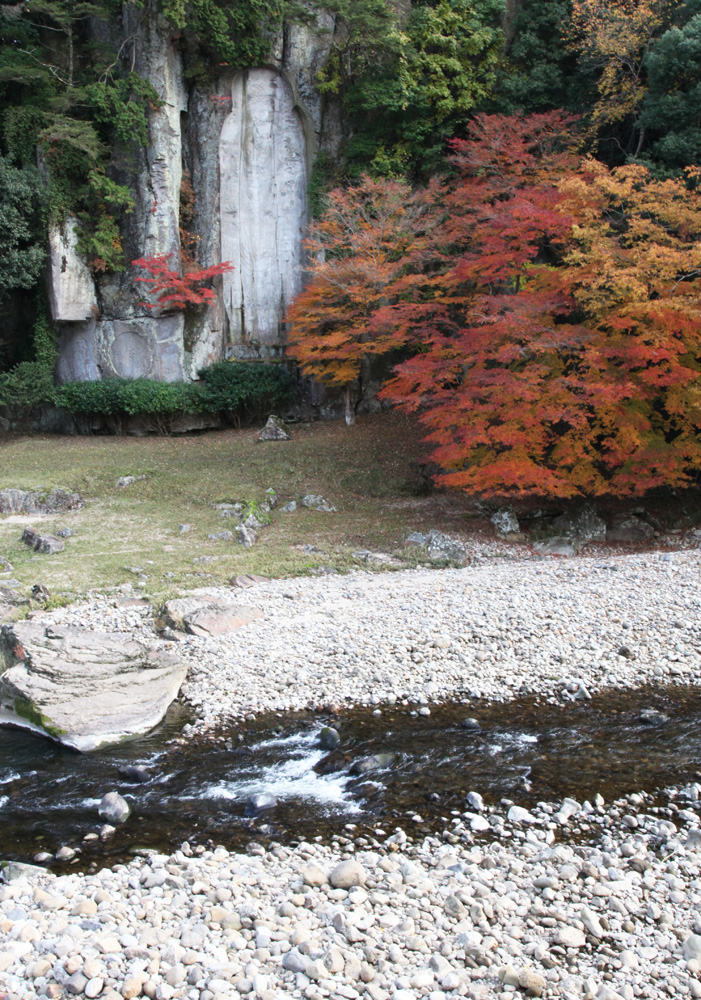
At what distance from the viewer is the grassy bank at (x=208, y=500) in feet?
39.2

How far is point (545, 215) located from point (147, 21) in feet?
50.3

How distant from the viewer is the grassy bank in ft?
39.2

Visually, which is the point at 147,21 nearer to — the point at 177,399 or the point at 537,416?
the point at 177,399

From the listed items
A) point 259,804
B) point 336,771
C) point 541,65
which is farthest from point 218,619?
point 541,65

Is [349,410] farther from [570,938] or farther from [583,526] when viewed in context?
[570,938]

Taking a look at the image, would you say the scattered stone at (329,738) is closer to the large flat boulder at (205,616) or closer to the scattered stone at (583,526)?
the large flat boulder at (205,616)

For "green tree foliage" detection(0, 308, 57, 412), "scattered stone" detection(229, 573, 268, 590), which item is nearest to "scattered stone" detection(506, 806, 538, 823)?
"scattered stone" detection(229, 573, 268, 590)

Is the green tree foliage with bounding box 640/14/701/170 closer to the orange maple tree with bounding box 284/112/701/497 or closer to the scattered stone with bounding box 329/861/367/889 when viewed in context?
the orange maple tree with bounding box 284/112/701/497

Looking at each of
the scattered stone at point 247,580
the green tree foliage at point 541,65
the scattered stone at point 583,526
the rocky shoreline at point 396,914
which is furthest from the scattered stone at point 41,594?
the green tree foliage at point 541,65

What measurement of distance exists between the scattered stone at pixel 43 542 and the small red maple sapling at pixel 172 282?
10.7 meters

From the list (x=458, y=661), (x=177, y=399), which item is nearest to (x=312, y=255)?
(x=177, y=399)

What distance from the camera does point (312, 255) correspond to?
22922 millimetres

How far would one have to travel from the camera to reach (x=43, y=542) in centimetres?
1277

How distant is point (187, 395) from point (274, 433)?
362cm
